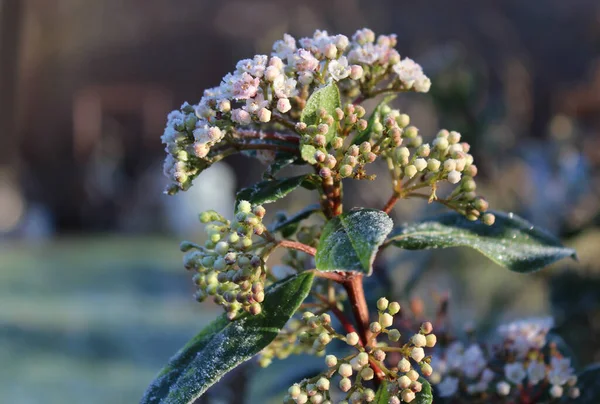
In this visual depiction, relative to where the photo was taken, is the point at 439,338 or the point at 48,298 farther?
the point at 48,298

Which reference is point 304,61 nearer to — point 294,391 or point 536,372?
point 294,391

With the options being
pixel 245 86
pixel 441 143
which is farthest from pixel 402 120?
pixel 245 86

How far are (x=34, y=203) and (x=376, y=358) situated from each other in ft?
25.1

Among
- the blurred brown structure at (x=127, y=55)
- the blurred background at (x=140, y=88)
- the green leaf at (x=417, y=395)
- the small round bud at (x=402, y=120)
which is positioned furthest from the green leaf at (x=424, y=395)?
the blurred brown structure at (x=127, y=55)

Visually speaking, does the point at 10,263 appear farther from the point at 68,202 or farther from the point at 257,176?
the point at 68,202

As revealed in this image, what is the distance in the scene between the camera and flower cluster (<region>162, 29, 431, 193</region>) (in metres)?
0.61

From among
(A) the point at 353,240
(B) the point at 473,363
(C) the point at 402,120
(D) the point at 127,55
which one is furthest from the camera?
(D) the point at 127,55

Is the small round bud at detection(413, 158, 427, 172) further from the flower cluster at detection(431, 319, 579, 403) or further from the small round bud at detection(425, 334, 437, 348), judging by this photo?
the flower cluster at detection(431, 319, 579, 403)

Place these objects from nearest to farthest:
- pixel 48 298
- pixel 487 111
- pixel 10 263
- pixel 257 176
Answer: pixel 487 111 → pixel 48 298 → pixel 10 263 → pixel 257 176

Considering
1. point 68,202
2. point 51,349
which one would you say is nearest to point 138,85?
point 68,202

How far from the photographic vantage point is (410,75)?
69 cm

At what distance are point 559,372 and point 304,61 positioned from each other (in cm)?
41

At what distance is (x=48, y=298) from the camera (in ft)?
13.3

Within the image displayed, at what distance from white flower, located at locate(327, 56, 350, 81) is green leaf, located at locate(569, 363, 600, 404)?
422 mm
